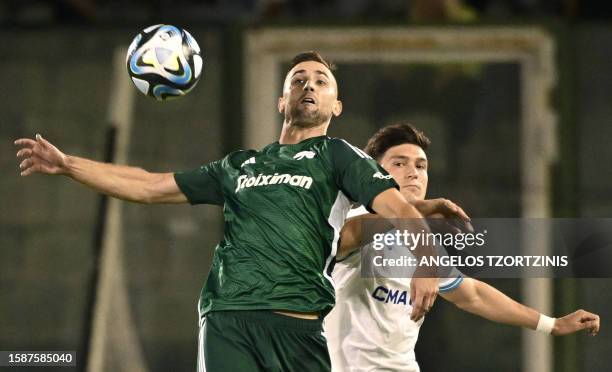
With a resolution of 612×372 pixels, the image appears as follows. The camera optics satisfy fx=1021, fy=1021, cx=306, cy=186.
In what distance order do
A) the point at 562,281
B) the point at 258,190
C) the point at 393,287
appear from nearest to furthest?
the point at 258,190
the point at 393,287
the point at 562,281

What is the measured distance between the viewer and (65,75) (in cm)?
712

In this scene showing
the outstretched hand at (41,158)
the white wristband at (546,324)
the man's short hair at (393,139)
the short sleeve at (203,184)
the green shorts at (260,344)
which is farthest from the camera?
the man's short hair at (393,139)

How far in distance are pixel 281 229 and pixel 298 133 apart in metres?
0.48

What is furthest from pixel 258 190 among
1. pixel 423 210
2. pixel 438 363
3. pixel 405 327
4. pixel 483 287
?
pixel 438 363

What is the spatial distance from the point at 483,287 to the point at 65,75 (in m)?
3.87

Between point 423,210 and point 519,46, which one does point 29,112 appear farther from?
point 423,210

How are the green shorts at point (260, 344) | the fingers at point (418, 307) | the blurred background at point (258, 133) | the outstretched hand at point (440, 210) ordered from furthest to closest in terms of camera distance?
the blurred background at point (258, 133), the green shorts at point (260, 344), the outstretched hand at point (440, 210), the fingers at point (418, 307)

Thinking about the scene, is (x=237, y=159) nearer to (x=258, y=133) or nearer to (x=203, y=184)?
(x=203, y=184)

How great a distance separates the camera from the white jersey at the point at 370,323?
4152 mm

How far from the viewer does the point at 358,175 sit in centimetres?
357

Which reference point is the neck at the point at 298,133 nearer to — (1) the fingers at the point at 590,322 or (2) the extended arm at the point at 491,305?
(2) the extended arm at the point at 491,305

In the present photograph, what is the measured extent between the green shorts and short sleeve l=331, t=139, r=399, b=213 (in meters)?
0.49

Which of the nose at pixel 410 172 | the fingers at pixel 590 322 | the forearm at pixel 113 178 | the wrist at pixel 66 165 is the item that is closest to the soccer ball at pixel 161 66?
the forearm at pixel 113 178

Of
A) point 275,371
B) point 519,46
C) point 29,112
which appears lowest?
point 275,371
